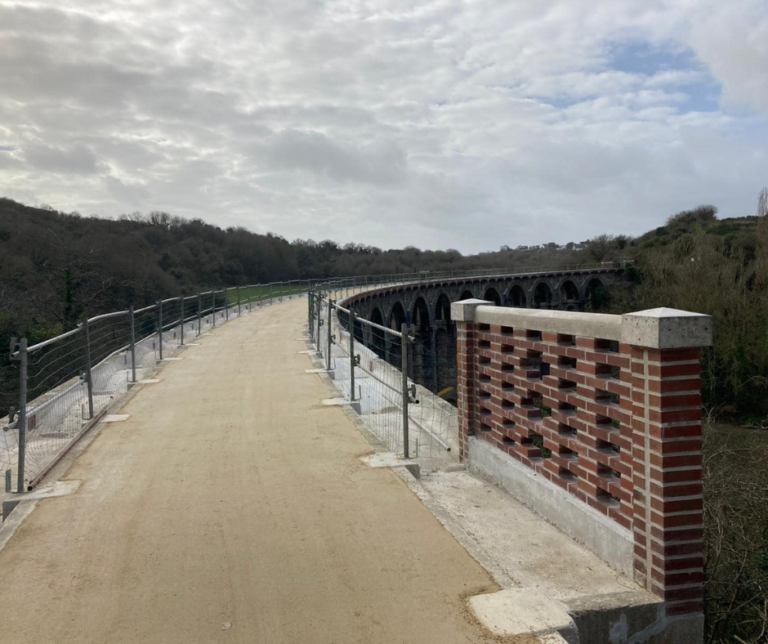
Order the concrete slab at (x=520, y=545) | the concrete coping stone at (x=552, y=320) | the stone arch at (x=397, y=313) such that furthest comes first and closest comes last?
the stone arch at (x=397, y=313), the concrete coping stone at (x=552, y=320), the concrete slab at (x=520, y=545)

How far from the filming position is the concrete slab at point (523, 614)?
9.62ft

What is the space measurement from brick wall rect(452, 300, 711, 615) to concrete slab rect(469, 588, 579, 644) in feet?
1.85

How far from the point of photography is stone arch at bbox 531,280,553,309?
76406 millimetres

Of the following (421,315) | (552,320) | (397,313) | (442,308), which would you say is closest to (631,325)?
(552,320)

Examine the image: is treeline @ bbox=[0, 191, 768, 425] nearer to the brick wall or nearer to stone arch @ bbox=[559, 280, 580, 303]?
the brick wall

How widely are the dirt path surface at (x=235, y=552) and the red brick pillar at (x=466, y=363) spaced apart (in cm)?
89

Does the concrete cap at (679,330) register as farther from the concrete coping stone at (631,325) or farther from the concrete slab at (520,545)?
the concrete slab at (520,545)

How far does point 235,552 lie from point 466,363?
2.55 metres

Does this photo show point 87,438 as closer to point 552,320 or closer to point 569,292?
point 552,320

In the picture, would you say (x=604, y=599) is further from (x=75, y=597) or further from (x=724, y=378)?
(x=724, y=378)

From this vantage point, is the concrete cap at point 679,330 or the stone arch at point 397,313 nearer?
the concrete cap at point 679,330

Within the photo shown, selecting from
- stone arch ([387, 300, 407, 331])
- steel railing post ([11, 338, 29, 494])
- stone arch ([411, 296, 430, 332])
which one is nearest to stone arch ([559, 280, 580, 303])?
stone arch ([411, 296, 430, 332])

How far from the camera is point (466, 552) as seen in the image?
3779mm

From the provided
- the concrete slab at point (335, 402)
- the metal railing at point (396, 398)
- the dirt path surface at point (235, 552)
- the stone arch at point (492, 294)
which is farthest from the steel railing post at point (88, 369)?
the stone arch at point (492, 294)
